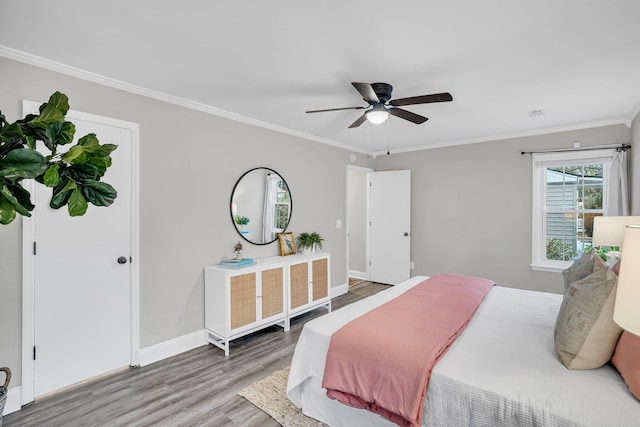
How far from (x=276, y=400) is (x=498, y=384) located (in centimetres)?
153

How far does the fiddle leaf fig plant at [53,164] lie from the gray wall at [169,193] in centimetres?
142

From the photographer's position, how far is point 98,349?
2574 millimetres

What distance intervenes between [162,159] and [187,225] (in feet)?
2.21

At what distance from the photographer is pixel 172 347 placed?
2998 millimetres

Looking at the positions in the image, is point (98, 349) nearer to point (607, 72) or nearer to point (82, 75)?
point (82, 75)

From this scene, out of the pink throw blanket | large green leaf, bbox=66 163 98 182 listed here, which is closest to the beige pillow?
the pink throw blanket

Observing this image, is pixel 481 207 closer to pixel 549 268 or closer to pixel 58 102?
pixel 549 268

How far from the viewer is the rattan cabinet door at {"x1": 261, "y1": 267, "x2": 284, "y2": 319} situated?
11.1 ft

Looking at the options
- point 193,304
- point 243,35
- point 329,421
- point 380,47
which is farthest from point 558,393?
point 193,304

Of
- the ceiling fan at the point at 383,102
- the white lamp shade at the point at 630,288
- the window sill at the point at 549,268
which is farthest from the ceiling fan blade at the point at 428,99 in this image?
the window sill at the point at 549,268

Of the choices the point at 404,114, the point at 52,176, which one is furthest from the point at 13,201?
the point at 404,114

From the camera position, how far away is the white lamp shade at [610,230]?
269 centimetres

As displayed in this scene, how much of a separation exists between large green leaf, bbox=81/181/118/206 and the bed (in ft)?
4.50

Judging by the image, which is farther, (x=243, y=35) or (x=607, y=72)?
(x=607, y=72)
